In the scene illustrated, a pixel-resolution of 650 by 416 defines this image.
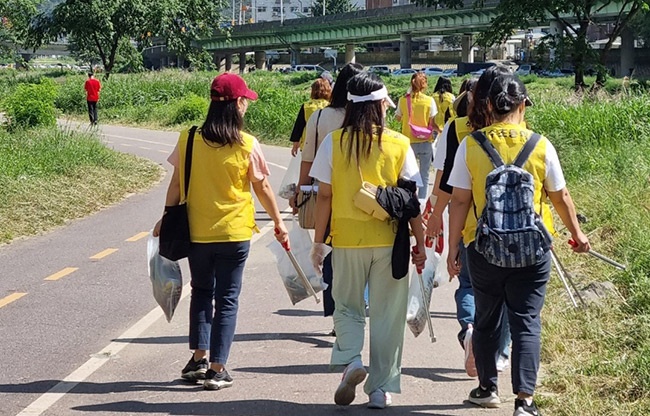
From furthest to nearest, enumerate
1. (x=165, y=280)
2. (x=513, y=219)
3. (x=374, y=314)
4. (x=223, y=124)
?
(x=165, y=280)
(x=223, y=124)
(x=374, y=314)
(x=513, y=219)

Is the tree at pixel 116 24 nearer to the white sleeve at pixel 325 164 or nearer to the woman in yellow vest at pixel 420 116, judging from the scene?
the woman in yellow vest at pixel 420 116

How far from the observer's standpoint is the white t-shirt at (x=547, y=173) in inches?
205

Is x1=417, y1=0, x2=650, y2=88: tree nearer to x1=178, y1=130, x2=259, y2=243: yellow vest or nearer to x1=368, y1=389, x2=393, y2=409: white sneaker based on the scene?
x1=178, y1=130, x2=259, y2=243: yellow vest

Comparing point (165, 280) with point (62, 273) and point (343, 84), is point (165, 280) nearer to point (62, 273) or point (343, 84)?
point (343, 84)

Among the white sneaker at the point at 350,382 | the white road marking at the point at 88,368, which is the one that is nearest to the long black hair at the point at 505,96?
the white sneaker at the point at 350,382

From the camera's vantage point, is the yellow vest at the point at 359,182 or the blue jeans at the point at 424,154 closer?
the yellow vest at the point at 359,182

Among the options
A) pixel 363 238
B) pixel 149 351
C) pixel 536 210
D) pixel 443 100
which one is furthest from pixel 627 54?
pixel 536 210

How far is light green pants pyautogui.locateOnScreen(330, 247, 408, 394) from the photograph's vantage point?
5.70 meters

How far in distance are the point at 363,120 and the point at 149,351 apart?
259 cm

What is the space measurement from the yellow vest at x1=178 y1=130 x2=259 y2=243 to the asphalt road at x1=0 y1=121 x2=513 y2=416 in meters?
0.97

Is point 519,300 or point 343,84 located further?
point 343,84

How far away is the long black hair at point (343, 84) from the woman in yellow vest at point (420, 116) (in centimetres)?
543

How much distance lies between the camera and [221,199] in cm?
611

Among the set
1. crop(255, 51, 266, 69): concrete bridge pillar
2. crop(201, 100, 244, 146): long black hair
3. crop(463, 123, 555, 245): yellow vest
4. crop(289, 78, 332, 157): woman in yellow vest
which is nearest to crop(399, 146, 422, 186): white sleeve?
crop(463, 123, 555, 245): yellow vest
